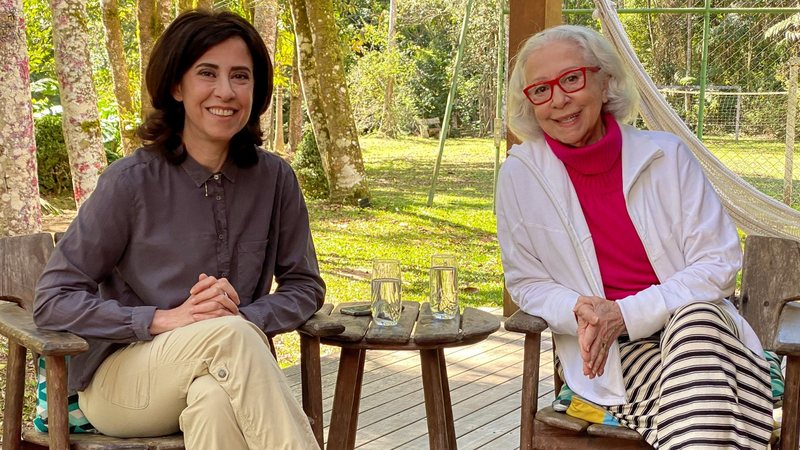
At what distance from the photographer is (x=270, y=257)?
2629mm

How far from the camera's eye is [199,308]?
2320 mm

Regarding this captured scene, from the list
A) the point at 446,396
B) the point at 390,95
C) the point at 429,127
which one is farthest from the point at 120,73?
the point at 429,127

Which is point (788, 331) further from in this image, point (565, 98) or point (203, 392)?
point (203, 392)

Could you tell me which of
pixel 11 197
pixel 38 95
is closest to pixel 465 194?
pixel 38 95

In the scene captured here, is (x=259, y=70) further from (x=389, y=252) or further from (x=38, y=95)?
(x=38, y=95)

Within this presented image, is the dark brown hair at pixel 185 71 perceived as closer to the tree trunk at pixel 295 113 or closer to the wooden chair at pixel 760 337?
the wooden chair at pixel 760 337

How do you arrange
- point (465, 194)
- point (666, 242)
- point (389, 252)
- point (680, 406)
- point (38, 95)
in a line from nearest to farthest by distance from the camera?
point (680, 406) → point (666, 242) → point (389, 252) → point (465, 194) → point (38, 95)

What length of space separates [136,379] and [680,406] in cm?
121

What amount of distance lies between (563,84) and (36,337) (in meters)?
1.50

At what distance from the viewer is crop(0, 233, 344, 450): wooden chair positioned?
222 centimetres

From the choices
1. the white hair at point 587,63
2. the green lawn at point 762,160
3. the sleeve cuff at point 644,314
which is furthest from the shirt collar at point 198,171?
the green lawn at point 762,160

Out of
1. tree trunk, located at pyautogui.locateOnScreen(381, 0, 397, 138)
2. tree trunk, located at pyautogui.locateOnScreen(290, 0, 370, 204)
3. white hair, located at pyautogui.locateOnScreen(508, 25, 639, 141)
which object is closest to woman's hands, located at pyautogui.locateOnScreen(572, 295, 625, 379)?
white hair, located at pyautogui.locateOnScreen(508, 25, 639, 141)

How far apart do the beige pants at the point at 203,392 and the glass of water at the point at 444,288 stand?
0.61 metres

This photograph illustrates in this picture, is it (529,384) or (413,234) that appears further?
(413,234)
